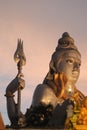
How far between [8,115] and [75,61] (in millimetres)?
5662

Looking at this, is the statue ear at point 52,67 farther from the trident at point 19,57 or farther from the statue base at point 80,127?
the trident at point 19,57

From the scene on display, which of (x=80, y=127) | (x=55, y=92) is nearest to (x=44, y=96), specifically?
(x=55, y=92)

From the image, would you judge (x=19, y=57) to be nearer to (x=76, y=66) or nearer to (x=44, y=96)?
(x=44, y=96)

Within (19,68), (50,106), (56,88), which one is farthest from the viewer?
(56,88)

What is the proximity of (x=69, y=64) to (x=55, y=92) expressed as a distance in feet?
7.38

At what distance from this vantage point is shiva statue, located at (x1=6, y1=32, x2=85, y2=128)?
28.2 metres

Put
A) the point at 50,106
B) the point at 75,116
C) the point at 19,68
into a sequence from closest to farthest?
the point at 19,68, the point at 75,116, the point at 50,106

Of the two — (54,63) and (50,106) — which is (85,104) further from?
(54,63)

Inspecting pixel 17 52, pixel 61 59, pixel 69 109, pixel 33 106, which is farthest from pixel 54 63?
pixel 17 52

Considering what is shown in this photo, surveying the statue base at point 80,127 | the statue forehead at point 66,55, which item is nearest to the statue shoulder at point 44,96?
the statue forehead at point 66,55

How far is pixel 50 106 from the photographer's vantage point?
29.5 meters

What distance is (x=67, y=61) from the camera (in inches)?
1277

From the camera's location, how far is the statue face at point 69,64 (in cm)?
3241

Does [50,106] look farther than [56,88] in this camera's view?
No
